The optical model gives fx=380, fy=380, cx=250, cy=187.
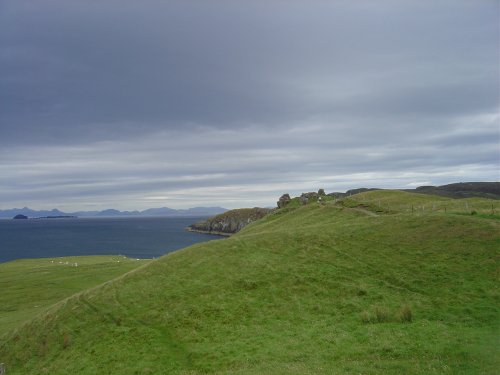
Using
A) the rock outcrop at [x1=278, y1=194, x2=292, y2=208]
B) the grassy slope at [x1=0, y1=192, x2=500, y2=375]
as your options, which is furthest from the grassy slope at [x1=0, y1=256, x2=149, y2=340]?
the rock outcrop at [x1=278, y1=194, x2=292, y2=208]

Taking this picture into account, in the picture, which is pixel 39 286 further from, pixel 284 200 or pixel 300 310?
pixel 284 200

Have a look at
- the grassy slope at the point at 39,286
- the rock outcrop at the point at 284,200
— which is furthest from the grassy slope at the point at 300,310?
the rock outcrop at the point at 284,200

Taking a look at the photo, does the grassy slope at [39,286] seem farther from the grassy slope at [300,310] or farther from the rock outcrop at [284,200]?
the rock outcrop at [284,200]

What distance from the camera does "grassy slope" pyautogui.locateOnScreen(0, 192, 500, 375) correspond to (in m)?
24.6

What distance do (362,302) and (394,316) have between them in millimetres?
3570

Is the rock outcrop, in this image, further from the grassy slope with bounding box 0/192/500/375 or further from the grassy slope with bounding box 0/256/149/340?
the grassy slope with bounding box 0/192/500/375

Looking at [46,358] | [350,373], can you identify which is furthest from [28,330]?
[350,373]

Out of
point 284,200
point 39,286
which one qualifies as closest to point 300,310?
point 39,286

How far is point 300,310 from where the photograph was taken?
108 ft

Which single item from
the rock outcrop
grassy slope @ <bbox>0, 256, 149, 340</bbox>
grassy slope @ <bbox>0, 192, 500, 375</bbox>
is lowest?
grassy slope @ <bbox>0, 256, 149, 340</bbox>

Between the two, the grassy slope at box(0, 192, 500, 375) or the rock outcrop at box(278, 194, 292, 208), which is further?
the rock outcrop at box(278, 194, 292, 208)

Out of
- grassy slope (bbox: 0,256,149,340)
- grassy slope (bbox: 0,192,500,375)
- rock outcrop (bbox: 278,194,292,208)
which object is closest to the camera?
grassy slope (bbox: 0,192,500,375)

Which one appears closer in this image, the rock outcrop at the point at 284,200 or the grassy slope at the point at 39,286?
the grassy slope at the point at 39,286

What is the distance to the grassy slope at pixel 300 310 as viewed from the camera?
2464cm
